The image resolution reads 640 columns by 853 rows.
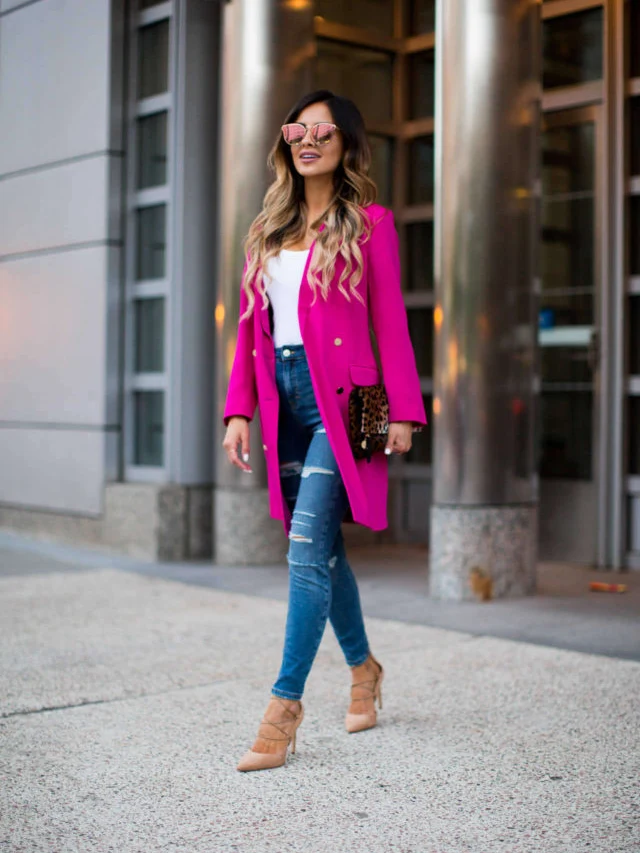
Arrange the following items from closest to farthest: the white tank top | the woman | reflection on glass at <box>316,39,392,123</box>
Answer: the woman → the white tank top → reflection on glass at <box>316,39,392,123</box>

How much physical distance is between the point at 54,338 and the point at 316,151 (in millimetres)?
5478

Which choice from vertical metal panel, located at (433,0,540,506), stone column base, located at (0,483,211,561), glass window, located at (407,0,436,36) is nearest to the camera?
vertical metal panel, located at (433,0,540,506)

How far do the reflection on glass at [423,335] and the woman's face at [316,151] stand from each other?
487 centimetres

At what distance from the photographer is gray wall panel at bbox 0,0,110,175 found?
8.53m

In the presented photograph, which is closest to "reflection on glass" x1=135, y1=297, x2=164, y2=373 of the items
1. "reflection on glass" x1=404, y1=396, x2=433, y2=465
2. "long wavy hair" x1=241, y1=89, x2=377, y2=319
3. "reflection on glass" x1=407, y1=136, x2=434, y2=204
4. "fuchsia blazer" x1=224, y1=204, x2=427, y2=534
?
"reflection on glass" x1=404, y1=396, x2=433, y2=465

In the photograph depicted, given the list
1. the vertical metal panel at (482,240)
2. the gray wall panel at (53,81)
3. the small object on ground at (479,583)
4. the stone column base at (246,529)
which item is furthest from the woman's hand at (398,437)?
the gray wall panel at (53,81)

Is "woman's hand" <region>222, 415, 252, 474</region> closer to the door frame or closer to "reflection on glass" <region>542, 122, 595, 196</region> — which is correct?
the door frame

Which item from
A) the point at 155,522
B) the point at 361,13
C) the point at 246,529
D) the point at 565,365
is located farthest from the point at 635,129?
the point at 155,522

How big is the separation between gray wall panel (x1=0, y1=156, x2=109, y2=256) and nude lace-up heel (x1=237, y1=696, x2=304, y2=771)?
546cm

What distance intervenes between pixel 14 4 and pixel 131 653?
6.19 metres

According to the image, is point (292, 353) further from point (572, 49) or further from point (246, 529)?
point (572, 49)

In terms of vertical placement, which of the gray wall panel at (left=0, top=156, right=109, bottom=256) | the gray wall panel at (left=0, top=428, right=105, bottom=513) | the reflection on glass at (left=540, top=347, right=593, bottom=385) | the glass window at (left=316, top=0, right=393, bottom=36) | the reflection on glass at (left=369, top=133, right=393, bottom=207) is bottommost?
the gray wall panel at (left=0, top=428, right=105, bottom=513)

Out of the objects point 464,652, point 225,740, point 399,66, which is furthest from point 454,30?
point 225,740

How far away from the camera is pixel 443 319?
250 inches
